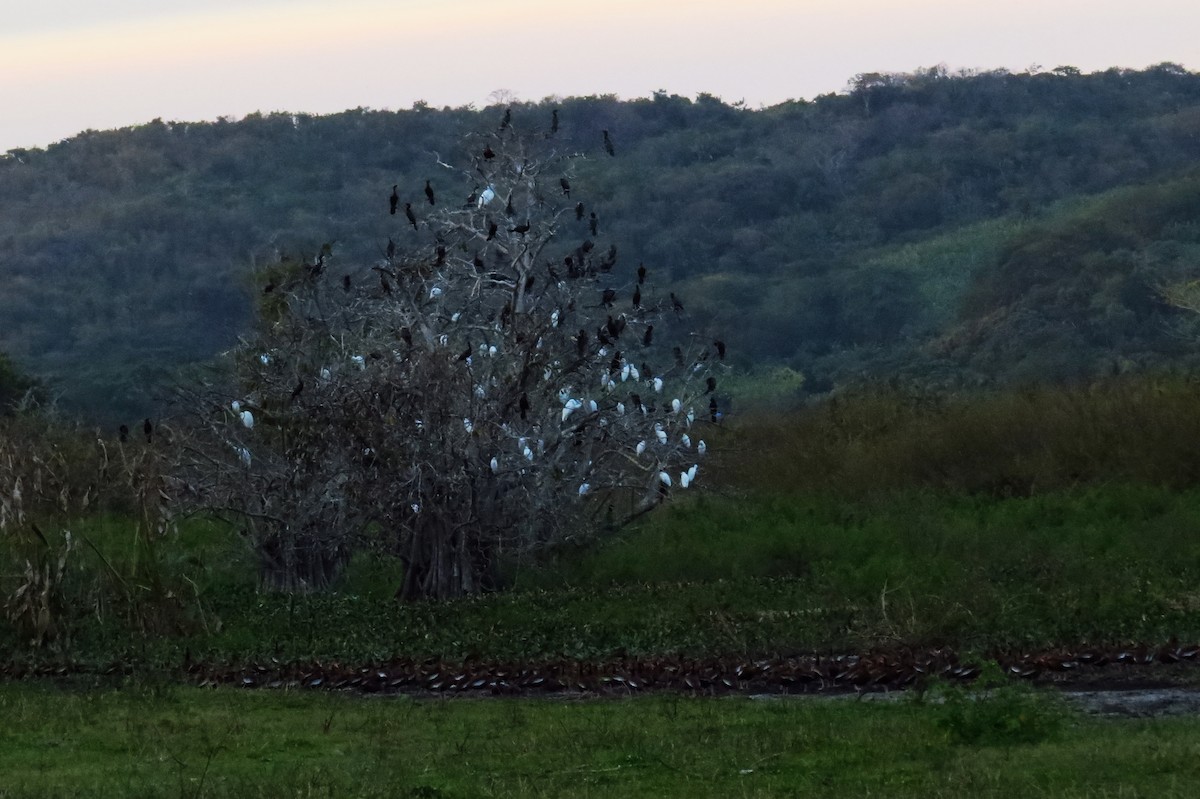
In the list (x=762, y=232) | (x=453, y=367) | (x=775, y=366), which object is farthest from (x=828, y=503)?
(x=762, y=232)

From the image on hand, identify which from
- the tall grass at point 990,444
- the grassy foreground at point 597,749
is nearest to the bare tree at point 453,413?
the tall grass at point 990,444

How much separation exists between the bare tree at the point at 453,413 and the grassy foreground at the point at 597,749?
8.44 metres

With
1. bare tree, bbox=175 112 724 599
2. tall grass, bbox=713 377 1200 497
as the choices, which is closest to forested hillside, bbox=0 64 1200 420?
tall grass, bbox=713 377 1200 497

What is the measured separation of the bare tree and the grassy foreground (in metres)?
8.44

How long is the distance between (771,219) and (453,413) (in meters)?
56.5

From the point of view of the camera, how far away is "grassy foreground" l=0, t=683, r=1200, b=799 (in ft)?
28.1

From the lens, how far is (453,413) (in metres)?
20.8

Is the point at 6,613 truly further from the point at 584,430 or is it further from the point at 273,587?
the point at 584,430

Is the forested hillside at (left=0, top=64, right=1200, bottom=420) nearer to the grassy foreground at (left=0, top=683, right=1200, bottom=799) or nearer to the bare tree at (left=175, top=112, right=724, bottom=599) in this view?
the bare tree at (left=175, top=112, right=724, bottom=599)

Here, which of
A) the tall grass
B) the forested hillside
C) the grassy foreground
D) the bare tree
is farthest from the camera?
the forested hillside

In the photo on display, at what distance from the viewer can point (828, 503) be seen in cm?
2553

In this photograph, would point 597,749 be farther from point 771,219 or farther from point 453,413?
point 771,219

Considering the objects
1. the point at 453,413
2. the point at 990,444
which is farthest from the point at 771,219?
the point at 453,413

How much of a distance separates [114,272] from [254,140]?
16.3 metres
